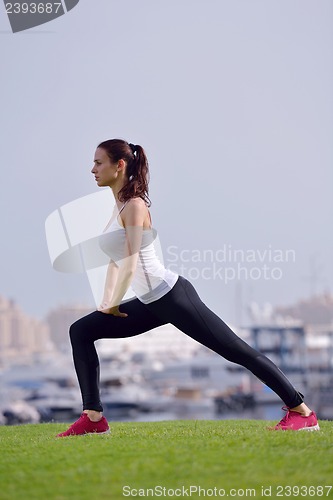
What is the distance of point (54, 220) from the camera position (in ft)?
17.9

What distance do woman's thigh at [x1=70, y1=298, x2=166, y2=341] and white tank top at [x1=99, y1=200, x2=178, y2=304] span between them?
10 cm

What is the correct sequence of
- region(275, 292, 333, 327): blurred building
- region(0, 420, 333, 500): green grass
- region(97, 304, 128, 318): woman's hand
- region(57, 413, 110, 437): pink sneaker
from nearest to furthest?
region(0, 420, 333, 500): green grass → region(97, 304, 128, 318): woman's hand → region(57, 413, 110, 437): pink sneaker → region(275, 292, 333, 327): blurred building

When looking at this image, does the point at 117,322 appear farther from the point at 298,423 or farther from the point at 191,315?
the point at 298,423

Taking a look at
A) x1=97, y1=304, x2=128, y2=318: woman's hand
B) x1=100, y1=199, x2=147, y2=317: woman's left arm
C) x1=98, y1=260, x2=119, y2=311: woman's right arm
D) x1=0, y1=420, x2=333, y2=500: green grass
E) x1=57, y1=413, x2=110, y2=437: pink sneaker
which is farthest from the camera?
x1=57, y1=413, x2=110, y2=437: pink sneaker

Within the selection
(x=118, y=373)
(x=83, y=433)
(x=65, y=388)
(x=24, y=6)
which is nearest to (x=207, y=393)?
(x=118, y=373)

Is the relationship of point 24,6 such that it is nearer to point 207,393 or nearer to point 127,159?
point 127,159

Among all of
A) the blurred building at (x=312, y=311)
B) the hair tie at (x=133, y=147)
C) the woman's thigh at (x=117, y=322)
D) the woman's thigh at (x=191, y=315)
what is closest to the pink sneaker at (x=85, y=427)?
the woman's thigh at (x=117, y=322)

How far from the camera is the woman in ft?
16.6

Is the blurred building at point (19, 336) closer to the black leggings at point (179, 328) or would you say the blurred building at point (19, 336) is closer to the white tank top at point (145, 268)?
the black leggings at point (179, 328)

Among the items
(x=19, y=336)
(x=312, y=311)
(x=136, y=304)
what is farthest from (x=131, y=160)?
(x=19, y=336)

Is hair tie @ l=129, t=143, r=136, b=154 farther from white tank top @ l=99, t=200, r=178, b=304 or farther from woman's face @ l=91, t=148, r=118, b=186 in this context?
white tank top @ l=99, t=200, r=178, b=304

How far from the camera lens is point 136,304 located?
5.20 m

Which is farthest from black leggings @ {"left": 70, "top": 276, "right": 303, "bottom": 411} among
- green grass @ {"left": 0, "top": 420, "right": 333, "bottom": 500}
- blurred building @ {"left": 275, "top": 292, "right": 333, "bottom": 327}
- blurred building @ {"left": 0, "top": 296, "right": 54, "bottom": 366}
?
blurred building @ {"left": 0, "top": 296, "right": 54, "bottom": 366}

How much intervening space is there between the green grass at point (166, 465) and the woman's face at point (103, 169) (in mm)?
1482
